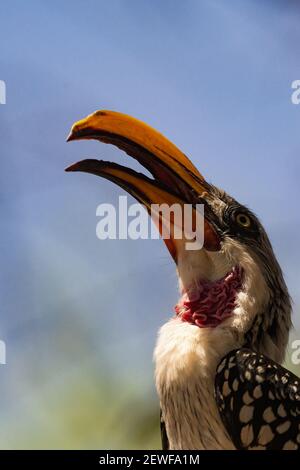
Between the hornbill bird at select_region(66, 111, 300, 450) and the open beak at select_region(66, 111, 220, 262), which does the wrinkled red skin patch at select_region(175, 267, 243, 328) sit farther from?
the open beak at select_region(66, 111, 220, 262)

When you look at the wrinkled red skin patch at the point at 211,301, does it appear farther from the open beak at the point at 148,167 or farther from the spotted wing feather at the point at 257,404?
the spotted wing feather at the point at 257,404

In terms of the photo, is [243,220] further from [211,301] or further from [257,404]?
[257,404]

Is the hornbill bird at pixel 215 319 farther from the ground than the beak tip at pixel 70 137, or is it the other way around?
the beak tip at pixel 70 137

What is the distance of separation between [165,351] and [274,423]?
81 centimetres

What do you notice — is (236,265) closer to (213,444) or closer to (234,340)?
(234,340)

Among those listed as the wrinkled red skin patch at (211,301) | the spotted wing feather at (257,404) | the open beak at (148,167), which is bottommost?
the spotted wing feather at (257,404)

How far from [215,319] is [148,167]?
1050 millimetres

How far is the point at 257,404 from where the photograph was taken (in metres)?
6.16

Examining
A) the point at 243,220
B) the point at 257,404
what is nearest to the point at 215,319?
the point at 257,404

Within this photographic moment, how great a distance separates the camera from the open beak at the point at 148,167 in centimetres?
667

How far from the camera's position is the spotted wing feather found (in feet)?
20.0

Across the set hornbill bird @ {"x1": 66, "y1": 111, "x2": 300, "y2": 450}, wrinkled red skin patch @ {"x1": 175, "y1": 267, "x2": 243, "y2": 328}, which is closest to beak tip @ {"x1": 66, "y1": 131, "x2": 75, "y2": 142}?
hornbill bird @ {"x1": 66, "y1": 111, "x2": 300, "y2": 450}

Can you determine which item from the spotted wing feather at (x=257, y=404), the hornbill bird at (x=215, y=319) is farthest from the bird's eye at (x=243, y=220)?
the spotted wing feather at (x=257, y=404)

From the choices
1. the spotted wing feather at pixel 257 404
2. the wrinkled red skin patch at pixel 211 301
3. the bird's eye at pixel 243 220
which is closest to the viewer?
the spotted wing feather at pixel 257 404
